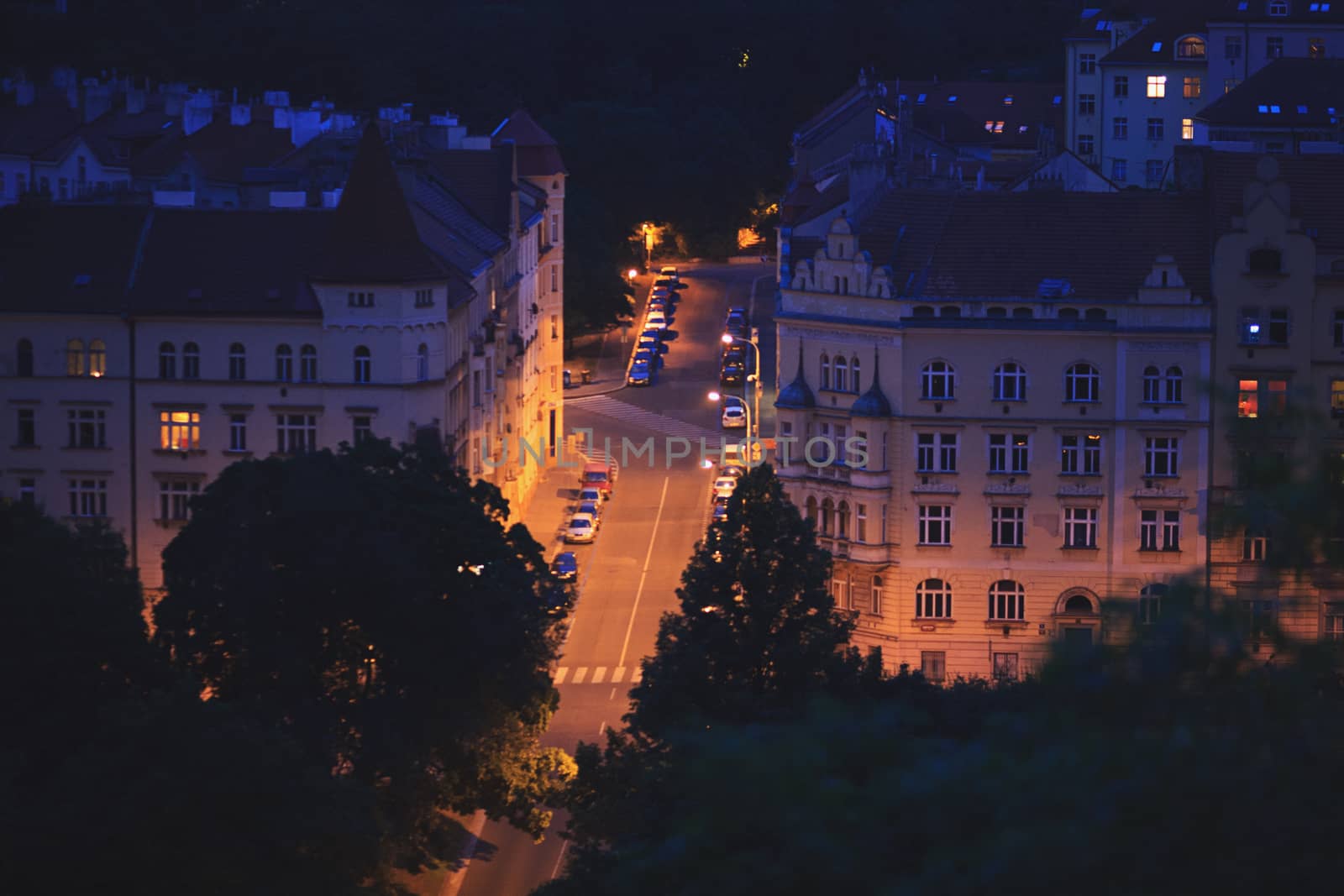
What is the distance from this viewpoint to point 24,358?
3000 inches

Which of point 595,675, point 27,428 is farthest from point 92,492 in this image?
point 595,675

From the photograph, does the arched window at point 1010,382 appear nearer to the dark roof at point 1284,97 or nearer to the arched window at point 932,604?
the arched window at point 932,604

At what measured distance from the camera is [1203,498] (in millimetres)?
73250

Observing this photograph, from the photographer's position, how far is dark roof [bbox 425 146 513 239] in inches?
3765

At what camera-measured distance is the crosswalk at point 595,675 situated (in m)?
76.8

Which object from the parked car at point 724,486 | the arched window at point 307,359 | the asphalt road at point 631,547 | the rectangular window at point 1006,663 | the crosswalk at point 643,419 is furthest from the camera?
the crosswalk at point 643,419

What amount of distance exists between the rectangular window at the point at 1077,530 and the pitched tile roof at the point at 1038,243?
5677 millimetres

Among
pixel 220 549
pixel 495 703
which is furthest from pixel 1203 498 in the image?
pixel 220 549

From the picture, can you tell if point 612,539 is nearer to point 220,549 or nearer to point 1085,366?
point 1085,366

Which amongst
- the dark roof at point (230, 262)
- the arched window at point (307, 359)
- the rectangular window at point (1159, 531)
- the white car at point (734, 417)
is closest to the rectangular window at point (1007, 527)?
the rectangular window at point (1159, 531)

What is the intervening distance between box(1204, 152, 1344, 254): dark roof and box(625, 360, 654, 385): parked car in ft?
165

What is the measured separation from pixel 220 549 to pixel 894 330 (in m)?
21.1

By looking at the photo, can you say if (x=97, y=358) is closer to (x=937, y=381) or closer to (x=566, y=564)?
(x=566, y=564)

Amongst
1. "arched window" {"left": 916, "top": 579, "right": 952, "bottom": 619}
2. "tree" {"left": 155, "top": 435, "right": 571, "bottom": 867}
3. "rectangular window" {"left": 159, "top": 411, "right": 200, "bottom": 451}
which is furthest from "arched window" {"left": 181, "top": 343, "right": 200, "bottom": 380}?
"arched window" {"left": 916, "top": 579, "right": 952, "bottom": 619}
